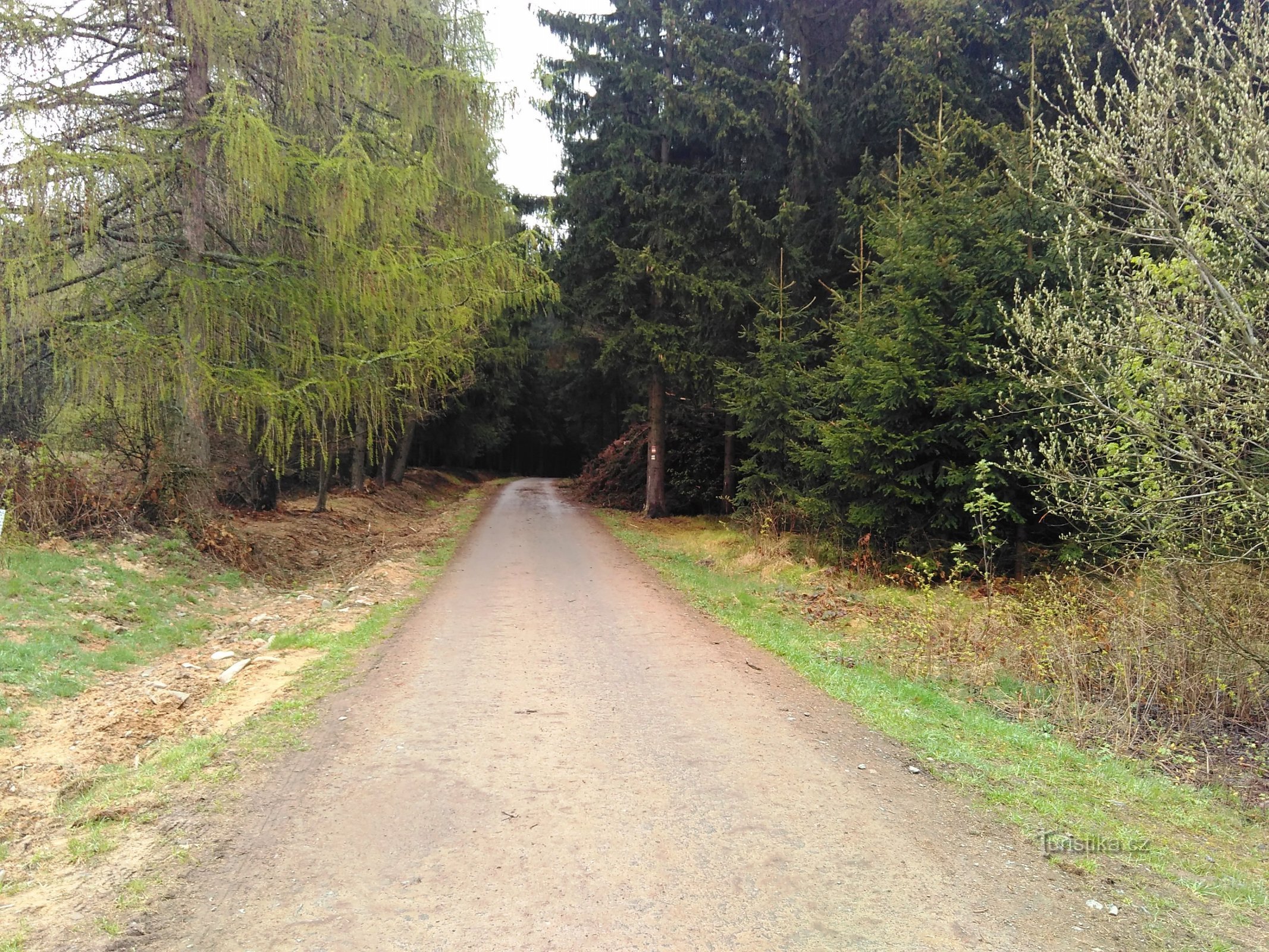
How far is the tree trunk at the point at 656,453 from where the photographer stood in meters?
22.6

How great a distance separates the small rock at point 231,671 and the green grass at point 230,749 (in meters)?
0.52

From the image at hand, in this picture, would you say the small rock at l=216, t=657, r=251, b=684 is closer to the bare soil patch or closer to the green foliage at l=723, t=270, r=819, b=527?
the bare soil patch

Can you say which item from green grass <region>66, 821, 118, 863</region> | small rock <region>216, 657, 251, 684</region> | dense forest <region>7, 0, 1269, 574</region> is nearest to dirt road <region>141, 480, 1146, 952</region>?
green grass <region>66, 821, 118, 863</region>

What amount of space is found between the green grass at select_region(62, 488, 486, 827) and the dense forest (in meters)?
4.54

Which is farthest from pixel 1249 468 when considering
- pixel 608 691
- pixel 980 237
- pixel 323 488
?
pixel 323 488

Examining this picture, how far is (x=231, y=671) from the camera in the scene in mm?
7383

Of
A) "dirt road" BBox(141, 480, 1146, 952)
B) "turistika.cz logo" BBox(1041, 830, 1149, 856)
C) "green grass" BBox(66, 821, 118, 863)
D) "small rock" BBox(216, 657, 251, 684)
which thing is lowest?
"small rock" BBox(216, 657, 251, 684)

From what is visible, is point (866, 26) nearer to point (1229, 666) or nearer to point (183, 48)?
point (183, 48)

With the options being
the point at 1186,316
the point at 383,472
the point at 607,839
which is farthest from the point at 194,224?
the point at 383,472

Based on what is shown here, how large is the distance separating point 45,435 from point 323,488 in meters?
8.95

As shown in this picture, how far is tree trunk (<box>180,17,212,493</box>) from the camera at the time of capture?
1021 cm

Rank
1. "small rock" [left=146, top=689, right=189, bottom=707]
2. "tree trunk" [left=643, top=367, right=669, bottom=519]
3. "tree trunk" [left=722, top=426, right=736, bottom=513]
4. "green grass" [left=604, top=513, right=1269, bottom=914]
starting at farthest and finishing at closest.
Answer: "tree trunk" [left=643, top=367, right=669, bottom=519] → "tree trunk" [left=722, top=426, right=736, bottom=513] → "small rock" [left=146, top=689, right=189, bottom=707] → "green grass" [left=604, top=513, right=1269, bottom=914]

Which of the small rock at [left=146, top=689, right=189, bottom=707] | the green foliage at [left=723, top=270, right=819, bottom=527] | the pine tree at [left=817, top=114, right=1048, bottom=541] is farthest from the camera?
the green foliage at [left=723, top=270, right=819, bottom=527]

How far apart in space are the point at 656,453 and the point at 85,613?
650 inches
